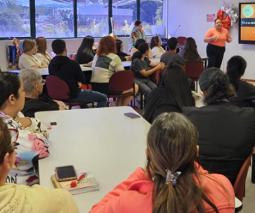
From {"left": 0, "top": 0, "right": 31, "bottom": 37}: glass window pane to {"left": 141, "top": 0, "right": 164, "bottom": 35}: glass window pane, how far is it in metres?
3.44

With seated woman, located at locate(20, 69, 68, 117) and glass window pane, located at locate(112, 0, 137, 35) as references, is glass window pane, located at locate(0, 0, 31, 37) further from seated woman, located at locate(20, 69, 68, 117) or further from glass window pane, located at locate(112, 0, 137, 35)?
seated woman, located at locate(20, 69, 68, 117)

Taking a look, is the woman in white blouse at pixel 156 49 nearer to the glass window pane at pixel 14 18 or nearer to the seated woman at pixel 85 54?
the seated woman at pixel 85 54

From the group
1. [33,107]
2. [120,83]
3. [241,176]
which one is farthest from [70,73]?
[241,176]

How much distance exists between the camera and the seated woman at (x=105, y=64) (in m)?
5.58

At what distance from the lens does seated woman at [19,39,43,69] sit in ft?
20.1

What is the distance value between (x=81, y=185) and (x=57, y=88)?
10.7 ft

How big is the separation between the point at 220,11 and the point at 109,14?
A: 2.94 metres

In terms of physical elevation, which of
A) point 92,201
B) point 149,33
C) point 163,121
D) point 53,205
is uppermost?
point 149,33

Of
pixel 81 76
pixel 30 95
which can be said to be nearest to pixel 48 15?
pixel 81 76

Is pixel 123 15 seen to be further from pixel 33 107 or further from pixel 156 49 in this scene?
pixel 33 107

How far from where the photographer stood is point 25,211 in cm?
118

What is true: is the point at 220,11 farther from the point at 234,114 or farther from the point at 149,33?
the point at 234,114

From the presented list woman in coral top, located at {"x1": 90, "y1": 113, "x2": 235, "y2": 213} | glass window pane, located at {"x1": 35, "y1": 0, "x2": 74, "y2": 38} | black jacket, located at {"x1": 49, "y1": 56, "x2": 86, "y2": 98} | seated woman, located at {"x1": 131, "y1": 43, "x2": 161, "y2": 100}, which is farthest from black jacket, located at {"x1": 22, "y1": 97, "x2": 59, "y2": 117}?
glass window pane, located at {"x1": 35, "y1": 0, "x2": 74, "y2": 38}

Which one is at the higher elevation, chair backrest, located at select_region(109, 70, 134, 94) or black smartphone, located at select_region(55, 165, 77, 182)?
chair backrest, located at select_region(109, 70, 134, 94)
